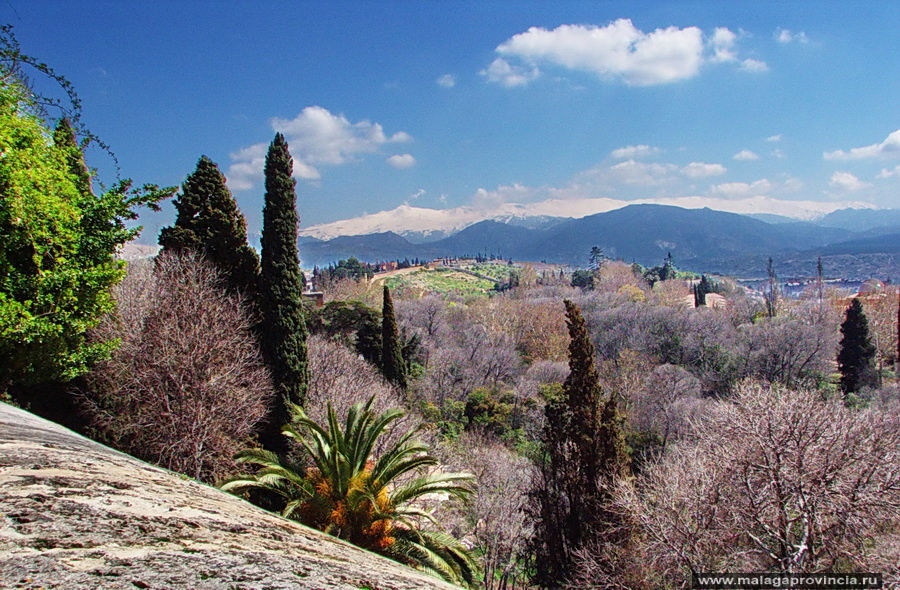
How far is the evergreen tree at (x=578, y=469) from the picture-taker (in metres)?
12.0

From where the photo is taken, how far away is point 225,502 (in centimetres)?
261

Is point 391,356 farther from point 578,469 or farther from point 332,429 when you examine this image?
point 332,429

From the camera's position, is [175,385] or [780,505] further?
[175,385]

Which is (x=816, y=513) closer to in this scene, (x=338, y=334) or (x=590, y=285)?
(x=338, y=334)

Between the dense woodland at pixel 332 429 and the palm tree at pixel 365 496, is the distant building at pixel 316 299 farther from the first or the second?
the palm tree at pixel 365 496

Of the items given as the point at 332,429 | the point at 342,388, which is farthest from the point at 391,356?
the point at 332,429

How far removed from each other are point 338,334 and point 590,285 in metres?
58.1

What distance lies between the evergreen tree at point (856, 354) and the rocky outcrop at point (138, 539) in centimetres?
4238

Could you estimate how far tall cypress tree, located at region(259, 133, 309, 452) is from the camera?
49.0ft

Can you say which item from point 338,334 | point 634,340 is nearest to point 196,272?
point 338,334

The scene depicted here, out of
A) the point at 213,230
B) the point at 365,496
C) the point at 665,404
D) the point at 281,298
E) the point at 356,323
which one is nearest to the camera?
the point at 365,496

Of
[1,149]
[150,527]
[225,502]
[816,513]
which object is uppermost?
[1,149]

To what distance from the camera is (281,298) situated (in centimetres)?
1532

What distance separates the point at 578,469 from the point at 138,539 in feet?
41.5
